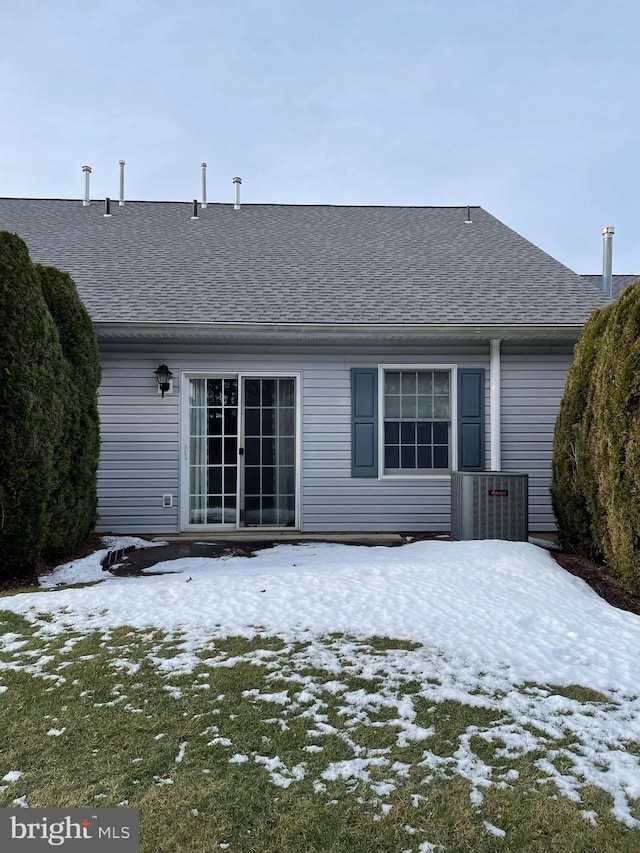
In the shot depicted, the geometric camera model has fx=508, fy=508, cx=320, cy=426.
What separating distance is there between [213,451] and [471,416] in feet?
10.8

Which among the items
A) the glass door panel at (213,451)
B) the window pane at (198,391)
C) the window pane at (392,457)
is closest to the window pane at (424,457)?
the window pane at (392,457)

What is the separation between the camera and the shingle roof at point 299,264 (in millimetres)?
6379

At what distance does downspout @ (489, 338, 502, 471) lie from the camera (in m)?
6.29

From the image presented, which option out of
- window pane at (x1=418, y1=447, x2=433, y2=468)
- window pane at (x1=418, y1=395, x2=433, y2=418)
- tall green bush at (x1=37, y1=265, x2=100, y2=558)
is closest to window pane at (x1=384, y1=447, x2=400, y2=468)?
window pane at (x1=418, y1=447, x2=433, y2=468)

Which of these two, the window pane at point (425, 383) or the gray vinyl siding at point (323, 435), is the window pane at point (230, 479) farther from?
the window pane at point (425, 383)

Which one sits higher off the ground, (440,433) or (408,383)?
(408,383)

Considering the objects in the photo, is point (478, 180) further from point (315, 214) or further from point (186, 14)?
point (186, 14)

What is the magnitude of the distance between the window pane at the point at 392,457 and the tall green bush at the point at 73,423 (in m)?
3.39

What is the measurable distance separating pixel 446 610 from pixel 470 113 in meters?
12.4

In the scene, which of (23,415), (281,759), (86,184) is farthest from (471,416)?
(86,184)

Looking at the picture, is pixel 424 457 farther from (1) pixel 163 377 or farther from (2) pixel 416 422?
(1) pixel 163 377

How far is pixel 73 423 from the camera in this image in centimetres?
494

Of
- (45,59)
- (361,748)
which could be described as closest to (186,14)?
(45,59)

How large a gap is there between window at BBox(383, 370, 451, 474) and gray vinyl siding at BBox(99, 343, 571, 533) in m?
0.20
